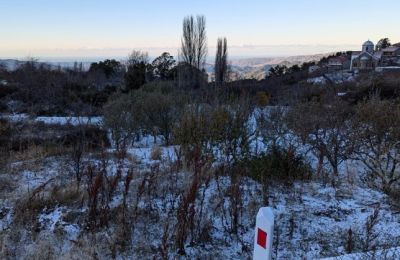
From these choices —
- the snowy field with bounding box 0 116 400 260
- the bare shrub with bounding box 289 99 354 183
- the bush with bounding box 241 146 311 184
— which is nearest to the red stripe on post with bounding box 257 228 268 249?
the snowy field with bounding box 0 116 400 260

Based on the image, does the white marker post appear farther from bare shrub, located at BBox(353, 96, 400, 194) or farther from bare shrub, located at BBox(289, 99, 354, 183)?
bare shrub, located at BBox(289, 99, 354, 183)

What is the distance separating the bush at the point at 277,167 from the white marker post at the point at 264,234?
2611 millimetres

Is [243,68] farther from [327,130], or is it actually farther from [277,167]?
[277,167]

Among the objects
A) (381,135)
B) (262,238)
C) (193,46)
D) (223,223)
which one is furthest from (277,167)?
(193,46)

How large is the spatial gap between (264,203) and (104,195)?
1819mm

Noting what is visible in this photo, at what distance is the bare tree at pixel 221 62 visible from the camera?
94.9ft

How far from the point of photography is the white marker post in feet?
6.68

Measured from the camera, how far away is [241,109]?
6793mm

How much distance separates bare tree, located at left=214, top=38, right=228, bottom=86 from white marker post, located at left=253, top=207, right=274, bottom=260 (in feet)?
87.9

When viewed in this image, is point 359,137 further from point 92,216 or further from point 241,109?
point 92,216

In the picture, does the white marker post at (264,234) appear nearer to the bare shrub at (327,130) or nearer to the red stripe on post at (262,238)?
the red stripe on post at (262,238)

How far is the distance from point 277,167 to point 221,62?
2485cm

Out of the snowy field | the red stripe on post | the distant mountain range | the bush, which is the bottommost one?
the snowy field

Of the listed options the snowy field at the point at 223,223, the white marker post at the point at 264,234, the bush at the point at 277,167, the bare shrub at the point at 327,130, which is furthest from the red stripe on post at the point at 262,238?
the bare shrub at the point at 327,130
